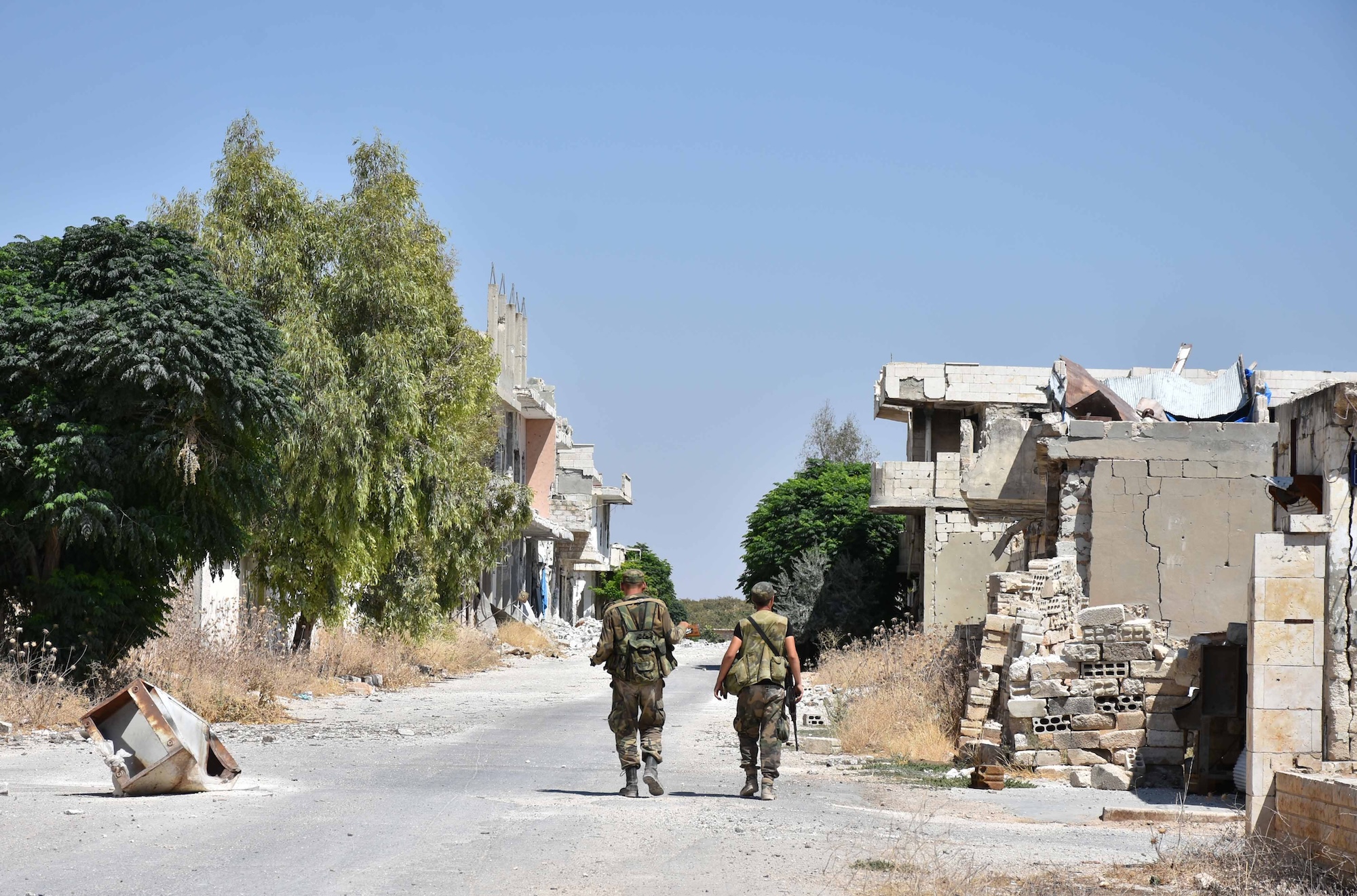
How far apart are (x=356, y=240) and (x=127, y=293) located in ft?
26.4

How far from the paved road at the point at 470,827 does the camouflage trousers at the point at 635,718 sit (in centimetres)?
43

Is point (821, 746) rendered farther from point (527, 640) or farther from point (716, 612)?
point (716, 612)

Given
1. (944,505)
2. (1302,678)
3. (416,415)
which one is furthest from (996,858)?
(944,505)

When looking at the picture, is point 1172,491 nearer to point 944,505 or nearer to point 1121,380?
point 1121,380

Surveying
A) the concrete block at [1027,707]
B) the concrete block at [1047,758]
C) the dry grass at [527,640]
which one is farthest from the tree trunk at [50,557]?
the dry grass at [527,640]

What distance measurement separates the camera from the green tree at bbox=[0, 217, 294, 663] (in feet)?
53.5

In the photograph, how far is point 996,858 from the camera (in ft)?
29.8

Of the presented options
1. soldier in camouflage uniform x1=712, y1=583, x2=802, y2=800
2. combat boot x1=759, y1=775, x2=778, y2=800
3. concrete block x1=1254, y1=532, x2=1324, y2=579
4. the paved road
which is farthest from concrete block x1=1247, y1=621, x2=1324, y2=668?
combat boot x1=759, y1=775, x2=778, y2=800

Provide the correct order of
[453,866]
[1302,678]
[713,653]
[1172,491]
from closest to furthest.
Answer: [453,866]
[1302,678]
[1172,491]
[713,653]

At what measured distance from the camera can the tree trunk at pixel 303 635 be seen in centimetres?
2595

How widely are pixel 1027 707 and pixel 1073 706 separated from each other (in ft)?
1.54

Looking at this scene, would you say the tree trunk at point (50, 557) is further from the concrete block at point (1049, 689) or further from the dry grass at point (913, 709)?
the concrete block at point (1049, 689)

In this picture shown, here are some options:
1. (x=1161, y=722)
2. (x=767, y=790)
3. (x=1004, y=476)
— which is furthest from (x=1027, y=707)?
(x=1004, y=476)

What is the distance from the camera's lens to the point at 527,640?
158 feet
